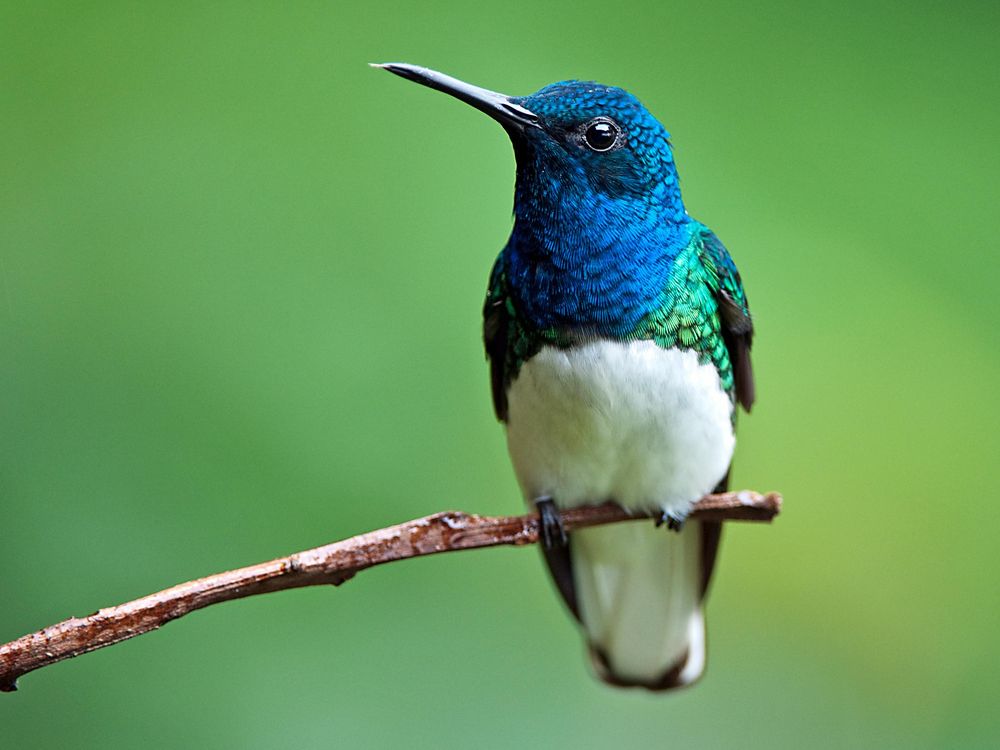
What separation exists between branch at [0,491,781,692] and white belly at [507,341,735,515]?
15 centimetres

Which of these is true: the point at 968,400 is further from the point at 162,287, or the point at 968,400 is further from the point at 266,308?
the point at 162,287

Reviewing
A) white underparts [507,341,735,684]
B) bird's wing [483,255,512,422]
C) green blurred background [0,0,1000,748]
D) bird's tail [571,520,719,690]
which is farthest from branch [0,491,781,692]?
green blurred background [0,0,1000,748]

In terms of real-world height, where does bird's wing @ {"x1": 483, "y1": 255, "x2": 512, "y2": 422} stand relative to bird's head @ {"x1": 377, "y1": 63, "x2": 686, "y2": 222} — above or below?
below

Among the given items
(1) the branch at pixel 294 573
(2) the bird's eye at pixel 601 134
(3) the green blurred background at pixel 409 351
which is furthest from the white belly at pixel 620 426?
(3) the green blurred background at pixel 409 351

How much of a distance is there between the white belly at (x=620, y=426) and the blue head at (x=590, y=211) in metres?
0.07

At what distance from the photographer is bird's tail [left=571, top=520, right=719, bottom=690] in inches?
95.0

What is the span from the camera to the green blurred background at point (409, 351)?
2594 millimetres

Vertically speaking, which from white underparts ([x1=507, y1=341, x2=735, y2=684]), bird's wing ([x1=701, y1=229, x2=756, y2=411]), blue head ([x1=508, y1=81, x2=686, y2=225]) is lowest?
white underparts ([x1=507, y1=341, x2=735, y2=684])

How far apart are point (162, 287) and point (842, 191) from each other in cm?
167

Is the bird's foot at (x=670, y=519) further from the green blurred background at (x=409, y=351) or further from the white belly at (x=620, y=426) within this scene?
the green blurred background at (x=409, y=351)

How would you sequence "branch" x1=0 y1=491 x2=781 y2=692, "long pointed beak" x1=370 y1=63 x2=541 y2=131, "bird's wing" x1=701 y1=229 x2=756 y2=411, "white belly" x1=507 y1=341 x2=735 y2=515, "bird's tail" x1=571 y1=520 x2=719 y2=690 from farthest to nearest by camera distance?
1. "bird's tail" x1=571 y1=520 x2=719 y2=690
2. "bird's wing" x1=701 y1=229 x2=756 y2=411
3. "white belly" x1=507 y1=341 x2=735 y2=515
4. "long pointed beak" x1=370 y1=63 x2=541 y2=131
5. "branch" x1=0 y1=491 x2=781 y2=692

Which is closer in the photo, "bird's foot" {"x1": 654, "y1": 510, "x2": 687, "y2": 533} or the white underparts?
the white underparts

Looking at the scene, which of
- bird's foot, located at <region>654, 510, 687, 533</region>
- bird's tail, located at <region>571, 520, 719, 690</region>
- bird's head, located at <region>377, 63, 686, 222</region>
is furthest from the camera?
bird's tail, located at <region>571, 520, 719, 690</region>

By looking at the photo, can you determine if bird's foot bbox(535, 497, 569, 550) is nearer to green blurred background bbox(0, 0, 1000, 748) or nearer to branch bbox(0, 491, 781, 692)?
branch bbox(0, 491, 781, 692)
